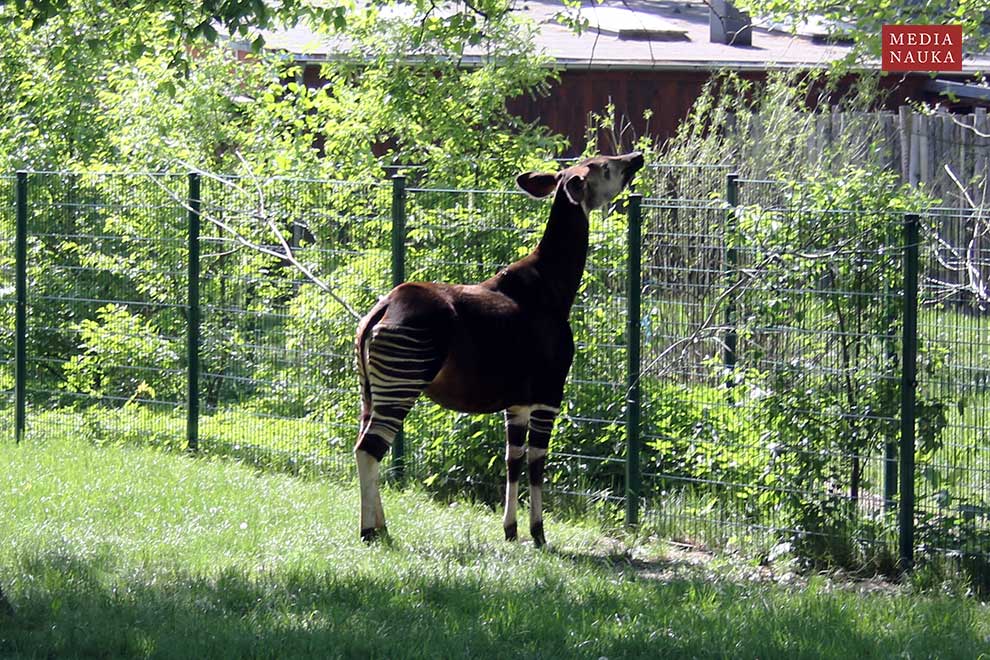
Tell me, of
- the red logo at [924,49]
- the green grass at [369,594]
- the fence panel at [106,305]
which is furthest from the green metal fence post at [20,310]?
the red logo at [924,49]

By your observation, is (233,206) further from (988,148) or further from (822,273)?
(988,148)

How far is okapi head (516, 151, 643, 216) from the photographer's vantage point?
9203 mm

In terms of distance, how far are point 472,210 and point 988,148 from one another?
10.2 m

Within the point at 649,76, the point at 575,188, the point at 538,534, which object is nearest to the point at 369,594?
the point at 538,534

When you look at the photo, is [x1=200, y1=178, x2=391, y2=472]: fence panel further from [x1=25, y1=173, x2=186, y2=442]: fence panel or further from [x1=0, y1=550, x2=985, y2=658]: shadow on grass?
[x1=0, y1=550, x2=985, y2=658]: shadow on grass

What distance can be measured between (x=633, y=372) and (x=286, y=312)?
11.2 ft

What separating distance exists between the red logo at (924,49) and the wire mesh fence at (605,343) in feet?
8.21

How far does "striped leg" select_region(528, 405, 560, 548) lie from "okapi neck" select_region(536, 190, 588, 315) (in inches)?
25.3

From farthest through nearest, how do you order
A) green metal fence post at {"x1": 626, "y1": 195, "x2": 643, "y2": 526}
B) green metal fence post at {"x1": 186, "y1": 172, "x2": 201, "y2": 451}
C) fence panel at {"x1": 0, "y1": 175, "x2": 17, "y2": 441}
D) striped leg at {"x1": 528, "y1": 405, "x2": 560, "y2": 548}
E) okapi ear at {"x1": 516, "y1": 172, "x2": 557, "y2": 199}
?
fence panel at {"x1": 0, "y1": 175, "x2": 17, "y2": 441}, green metal fence post at {"x1": 186, "y1": 172, "x2": 201, "y2": 451}, green metal fence post at {"x1": 626, "y1": 195, "x2": 643, "y2": 526}, okapi ear at {"x1": 516, "y1": 172, "x2": 557, "y2": 199}, striped leg at {"x1": 528, "y1": 405, "x2": 560, "y2": 548}

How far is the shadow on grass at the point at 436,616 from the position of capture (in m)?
6.55

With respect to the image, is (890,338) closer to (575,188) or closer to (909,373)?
(909,373)

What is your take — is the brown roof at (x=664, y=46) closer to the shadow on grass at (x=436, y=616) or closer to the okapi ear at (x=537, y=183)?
the okapi ear at (x=537, y=183)

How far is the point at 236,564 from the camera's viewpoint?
8.19m

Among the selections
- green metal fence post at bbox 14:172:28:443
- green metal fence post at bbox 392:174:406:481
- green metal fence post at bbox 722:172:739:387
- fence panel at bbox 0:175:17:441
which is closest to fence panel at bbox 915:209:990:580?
green metal fence post at bbox 722:172:739:387
